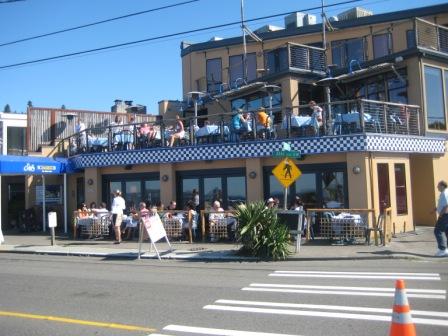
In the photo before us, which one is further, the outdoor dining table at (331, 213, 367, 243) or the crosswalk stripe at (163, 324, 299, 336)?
the outdoor dining table at (331, 213, 367, 243)

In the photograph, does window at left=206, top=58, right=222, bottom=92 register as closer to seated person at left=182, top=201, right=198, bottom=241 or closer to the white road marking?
seated person at left=182, top=201, right=198, bottom=241

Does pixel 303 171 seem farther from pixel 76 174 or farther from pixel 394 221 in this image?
pixel 76 174

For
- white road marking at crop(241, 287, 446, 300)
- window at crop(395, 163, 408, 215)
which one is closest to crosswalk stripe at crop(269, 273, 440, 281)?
white road marking at crop(241, 287, 446, 300)

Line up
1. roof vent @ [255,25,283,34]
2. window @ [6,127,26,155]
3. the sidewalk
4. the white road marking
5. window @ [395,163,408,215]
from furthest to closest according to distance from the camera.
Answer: roof vent @ [255,25,283,34]
window @ [6,127,26,155]
window @ [395,163,408,215]
the sidewalk
the white road marking

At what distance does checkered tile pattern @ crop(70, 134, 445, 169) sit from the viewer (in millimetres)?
16673

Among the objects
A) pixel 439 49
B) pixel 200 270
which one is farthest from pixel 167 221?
pixel 439 49

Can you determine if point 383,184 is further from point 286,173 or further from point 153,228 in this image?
point 153,228

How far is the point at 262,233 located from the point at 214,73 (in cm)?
1770

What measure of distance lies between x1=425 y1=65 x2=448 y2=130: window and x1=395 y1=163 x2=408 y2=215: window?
2.83 m

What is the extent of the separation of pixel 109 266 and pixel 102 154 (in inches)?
355

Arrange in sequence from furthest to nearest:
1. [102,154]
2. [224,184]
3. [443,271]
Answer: [102,154] → [224,184] → [443,271]

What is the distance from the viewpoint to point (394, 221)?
17.6 m

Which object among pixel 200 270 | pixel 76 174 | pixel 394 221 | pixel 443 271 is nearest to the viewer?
pixel 443 271

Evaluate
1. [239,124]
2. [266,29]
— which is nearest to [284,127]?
[239,124]
